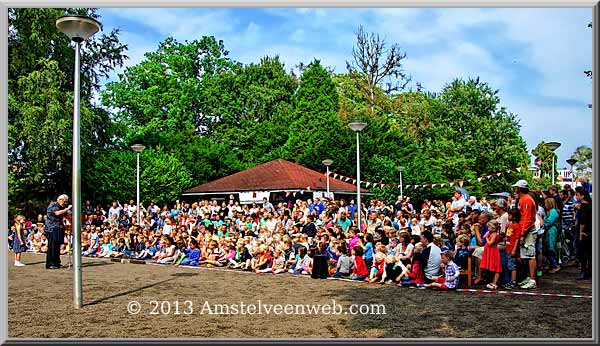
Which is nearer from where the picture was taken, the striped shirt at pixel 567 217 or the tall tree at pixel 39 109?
the striped shirt at pixel 567 217

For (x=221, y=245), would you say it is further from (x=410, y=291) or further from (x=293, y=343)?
(x=293, y=343)

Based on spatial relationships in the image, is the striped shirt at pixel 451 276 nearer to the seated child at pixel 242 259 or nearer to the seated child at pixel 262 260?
the seated child at pixel 262 260

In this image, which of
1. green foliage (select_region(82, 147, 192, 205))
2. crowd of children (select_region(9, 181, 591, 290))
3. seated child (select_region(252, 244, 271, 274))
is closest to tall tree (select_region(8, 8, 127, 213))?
green foliage (select_region(82, 147, 192, 205))

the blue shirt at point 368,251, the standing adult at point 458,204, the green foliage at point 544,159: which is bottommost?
the blue shirt at point 368,251

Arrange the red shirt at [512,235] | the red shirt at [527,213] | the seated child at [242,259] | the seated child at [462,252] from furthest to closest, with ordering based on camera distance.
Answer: the seated child at [242,259]
the seated child at [462,252]
the red shirt at [512,235]
the red shirt at [527,213]

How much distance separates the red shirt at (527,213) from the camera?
935 centimetres

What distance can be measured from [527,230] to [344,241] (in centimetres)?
393

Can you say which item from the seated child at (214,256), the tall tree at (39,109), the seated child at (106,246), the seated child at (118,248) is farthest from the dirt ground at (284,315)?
the tall tree at (39,109)

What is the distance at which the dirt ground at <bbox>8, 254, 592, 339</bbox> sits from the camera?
6.51 meters

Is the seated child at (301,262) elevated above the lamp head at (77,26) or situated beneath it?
situated beneath

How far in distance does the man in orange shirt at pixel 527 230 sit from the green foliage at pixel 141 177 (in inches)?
731

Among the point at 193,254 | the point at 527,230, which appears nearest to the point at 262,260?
the point at 193,254

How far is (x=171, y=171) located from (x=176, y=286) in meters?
16.9

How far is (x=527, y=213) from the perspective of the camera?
30.8 ft
